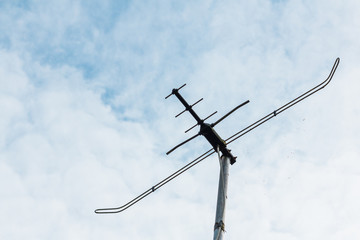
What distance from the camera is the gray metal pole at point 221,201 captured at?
18.2 feet

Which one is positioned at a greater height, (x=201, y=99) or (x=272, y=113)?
(x=201, y=99)

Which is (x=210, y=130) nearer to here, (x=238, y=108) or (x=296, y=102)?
(x=238, y=108)

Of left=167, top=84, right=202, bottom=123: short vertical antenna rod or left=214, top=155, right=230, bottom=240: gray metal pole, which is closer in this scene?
left=214, top=155, right=230, bottom=240: gray metal pole

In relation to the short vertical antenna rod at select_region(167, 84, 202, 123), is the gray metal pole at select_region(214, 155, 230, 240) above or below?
below

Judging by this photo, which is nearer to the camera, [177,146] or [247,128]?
[247,128]

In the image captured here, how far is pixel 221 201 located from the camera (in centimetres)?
588

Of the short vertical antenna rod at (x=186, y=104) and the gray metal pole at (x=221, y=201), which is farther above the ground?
the short vertical antenna rod at (x=186, y=104)

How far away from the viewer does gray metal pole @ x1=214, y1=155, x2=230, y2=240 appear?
553cm

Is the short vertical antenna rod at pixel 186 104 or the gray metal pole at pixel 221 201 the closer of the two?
the gray metal pole at pixel 221 201

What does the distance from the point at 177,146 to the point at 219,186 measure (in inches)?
68.9

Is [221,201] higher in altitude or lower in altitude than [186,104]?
lower

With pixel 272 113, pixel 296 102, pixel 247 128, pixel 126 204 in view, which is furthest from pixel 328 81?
pixel 126 204

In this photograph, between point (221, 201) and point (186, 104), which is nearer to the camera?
point (221, 201)

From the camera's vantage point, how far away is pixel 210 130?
271 inches
